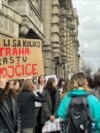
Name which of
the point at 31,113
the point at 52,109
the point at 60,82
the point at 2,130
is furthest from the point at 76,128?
the point at 60,82

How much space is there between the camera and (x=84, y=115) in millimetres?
6227

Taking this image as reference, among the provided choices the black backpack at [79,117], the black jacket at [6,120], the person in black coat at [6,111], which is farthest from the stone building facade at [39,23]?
the black backpack at [79,117]

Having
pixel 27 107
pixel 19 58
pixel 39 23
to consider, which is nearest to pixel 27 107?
pixel 27 107

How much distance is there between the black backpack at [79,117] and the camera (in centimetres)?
623

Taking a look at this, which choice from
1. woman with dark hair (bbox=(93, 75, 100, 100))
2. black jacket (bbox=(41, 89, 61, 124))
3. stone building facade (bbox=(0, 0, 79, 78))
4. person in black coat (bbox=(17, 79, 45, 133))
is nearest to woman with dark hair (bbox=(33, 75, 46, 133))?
black jacket (bbox=(41, 89, 61, 124))

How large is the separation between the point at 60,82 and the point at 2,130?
8.25 meters

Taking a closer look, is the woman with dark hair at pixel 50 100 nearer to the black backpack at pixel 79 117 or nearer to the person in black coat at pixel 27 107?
the person in black coat at pixel 27 107

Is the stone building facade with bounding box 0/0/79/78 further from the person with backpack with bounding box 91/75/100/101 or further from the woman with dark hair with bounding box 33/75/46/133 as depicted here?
the person with backpack with bounding box 91/75/100/101

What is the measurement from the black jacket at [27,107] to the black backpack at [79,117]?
281 cm

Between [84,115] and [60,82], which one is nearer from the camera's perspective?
[84,115]

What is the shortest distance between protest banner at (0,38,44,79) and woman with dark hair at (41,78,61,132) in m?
1.96

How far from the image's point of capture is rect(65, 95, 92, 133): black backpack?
6.23m

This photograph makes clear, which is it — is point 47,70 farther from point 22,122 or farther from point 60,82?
point 22,122

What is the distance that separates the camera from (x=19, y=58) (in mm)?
8391
